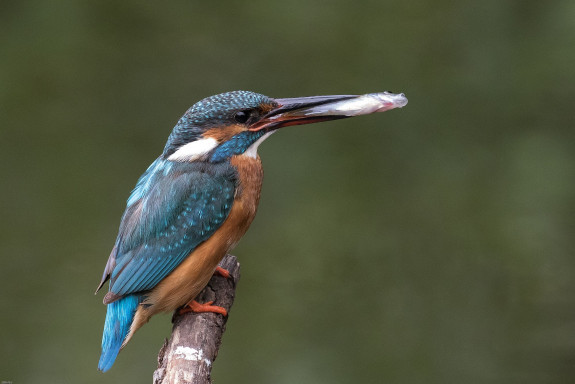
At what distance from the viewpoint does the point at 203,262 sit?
3529 mm

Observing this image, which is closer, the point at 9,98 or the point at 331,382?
the point at 331,382

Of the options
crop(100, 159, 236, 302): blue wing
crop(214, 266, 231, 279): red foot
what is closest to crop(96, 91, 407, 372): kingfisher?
crop(100, 159, 236, 302): blue wing

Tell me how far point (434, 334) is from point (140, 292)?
1.94 meters

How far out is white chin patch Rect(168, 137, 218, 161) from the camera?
11.6 feet

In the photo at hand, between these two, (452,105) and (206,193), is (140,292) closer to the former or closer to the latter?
(206,193)

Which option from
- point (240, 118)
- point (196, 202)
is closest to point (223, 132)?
point (240, 118)

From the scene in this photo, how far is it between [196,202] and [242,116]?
1.22ft

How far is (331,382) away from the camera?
15.4ft

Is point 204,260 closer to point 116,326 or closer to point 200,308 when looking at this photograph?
point 200,308

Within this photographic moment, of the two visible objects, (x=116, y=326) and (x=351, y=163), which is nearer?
(x=116, y=326)

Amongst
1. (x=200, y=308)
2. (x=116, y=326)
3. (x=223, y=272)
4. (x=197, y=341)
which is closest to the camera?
(x=197, y=341)

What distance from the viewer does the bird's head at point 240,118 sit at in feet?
11.6

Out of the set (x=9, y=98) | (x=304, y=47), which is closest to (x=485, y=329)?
(x=304, y=47)

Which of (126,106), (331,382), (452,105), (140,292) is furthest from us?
(126,106)
